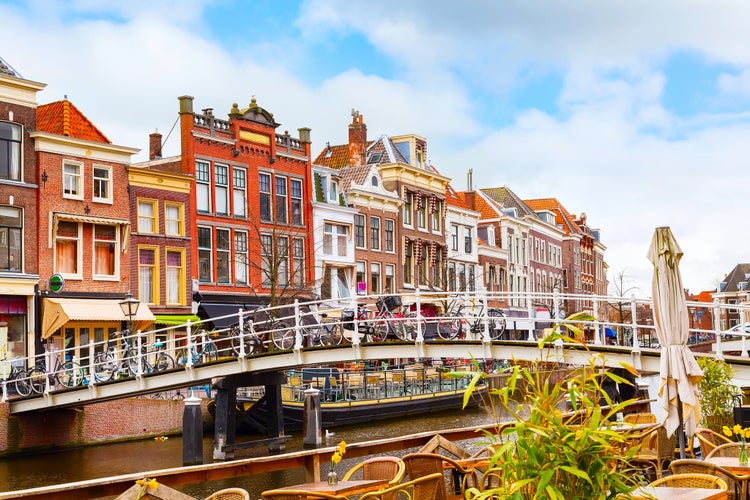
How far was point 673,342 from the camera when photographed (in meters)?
12.6

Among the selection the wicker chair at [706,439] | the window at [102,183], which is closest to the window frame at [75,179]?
the window at [102,183]

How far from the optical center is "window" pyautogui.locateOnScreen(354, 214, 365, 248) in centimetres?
4422

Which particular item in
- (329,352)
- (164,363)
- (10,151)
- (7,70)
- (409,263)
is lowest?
(164,363)

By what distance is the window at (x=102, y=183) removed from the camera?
32188 mm

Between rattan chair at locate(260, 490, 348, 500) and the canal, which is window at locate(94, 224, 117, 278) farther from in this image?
rattan chair at locate(260, 490, 348, 500)

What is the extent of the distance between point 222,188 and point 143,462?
50.8 ft

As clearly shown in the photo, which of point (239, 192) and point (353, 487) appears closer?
point (353, 487)

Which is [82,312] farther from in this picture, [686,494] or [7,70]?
[686,494]

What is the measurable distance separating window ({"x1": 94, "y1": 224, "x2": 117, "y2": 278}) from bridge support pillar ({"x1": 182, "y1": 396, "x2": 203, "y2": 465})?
1081cm

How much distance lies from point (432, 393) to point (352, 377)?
3915 millimetres

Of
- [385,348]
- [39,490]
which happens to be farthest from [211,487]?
[39,490]

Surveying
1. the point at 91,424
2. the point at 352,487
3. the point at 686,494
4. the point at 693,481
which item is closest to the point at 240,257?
the point at 91,424

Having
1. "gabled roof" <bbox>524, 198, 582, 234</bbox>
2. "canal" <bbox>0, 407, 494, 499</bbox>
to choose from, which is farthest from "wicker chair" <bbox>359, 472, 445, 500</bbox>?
"gabled roof" <bbox>524, 198, 582, 234</bbox>

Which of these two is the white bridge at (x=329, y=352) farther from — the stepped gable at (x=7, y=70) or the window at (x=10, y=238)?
the stepped gable at (x=7, y=70)
